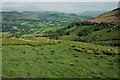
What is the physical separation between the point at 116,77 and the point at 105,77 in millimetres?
1852

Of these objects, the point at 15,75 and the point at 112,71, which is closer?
the point at 15,75

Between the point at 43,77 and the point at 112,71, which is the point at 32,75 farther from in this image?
the point at 112,71

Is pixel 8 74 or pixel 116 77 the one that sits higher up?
pixel 8 74

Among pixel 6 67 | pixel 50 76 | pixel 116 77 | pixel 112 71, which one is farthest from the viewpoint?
pixel 112 71

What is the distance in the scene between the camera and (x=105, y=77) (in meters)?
18.4

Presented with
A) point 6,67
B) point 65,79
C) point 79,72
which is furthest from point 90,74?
point 6,67

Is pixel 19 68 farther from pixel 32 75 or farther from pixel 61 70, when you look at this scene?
pixel 61 70

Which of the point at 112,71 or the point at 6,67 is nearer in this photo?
the point at 6,67

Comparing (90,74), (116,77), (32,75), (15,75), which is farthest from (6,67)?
(116,77)

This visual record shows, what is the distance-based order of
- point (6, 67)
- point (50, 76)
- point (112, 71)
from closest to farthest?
point (50, 76), point (6, 67), point (112, 71)

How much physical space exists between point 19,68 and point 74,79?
7.43 meters

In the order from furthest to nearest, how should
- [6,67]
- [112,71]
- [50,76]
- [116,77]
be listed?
[112,71] < [116,77] < [6,67] < [50,76]

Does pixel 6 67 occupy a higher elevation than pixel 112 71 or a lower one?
higher

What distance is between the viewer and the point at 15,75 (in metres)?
15.5
